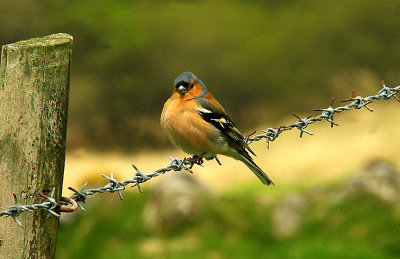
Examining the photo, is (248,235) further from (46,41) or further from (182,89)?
(46,41)

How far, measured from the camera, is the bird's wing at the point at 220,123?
5.93 meters

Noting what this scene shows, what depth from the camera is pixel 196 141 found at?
580 cm

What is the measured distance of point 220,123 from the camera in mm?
5961

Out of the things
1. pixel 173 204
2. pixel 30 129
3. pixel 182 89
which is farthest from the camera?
pixel 173 204

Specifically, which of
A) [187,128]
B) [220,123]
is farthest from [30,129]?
[220,123]

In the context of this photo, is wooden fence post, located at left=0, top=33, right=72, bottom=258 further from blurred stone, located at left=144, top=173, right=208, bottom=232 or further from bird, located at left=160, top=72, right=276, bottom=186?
blurred stone, located at left=144, top=173, right=208, bottom=232

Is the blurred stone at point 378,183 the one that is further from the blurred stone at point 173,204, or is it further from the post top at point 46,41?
the post top at point 46,41

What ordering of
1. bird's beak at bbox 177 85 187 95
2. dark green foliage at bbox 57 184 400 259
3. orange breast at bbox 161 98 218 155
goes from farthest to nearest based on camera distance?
dark green foliage at bbox 57 184 400 259 → bird's beak at bbox 177 85 187 95 → orange breast at bbox 161 98 218 155

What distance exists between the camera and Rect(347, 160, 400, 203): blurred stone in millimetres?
9109

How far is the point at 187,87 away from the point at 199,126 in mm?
383

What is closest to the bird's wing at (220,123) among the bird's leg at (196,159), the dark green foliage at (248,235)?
the bird's leg at (196,159)

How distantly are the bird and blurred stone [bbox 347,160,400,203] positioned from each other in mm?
3564

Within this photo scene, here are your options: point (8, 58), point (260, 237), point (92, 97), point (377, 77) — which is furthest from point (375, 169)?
point (8, 58)

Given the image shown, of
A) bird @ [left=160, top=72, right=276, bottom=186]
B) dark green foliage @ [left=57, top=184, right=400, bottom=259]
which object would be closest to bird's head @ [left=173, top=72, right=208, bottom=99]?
bird @ [left=160, top=72, right=276, bottom=186]
